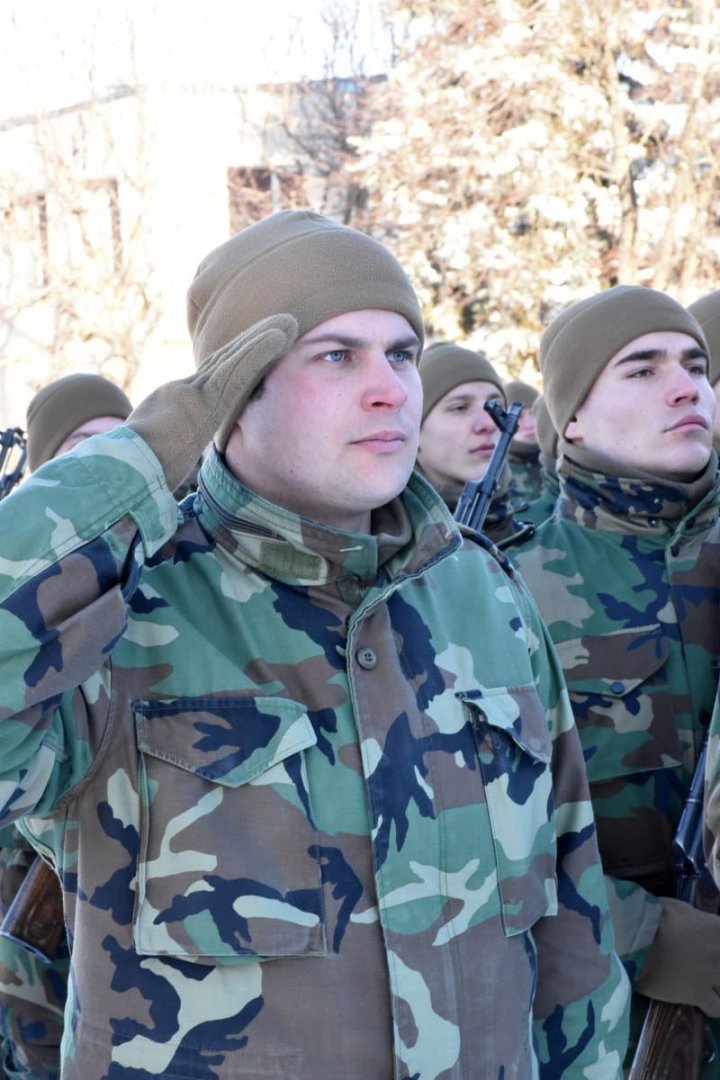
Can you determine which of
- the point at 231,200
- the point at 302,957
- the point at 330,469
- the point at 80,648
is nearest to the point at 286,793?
the point at 302,957

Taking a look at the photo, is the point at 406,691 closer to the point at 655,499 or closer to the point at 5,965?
the point at 655,499

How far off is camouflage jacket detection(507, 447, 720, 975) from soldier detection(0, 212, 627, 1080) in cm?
80

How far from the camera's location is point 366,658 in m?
2.03

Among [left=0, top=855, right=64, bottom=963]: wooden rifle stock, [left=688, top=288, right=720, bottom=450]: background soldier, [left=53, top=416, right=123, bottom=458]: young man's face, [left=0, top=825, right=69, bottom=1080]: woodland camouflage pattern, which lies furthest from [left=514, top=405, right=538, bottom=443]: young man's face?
[left=0, top=855, right=64, bottom=963]: wooden rifle stock

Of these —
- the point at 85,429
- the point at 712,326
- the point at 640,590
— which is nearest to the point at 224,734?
the point at 640,590

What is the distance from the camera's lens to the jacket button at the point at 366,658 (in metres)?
2.02

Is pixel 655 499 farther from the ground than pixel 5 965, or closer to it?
farther from the ground

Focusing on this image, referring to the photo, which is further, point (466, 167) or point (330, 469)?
point (466, 167)

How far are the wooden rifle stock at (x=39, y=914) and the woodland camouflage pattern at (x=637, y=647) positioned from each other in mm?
1372

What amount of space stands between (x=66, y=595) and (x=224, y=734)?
35 cm

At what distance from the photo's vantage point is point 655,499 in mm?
3279

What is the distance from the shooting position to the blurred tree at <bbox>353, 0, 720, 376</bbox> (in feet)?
50.1

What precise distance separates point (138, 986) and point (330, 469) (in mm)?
856

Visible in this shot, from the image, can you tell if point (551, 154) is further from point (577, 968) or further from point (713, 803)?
point (577, 968)
